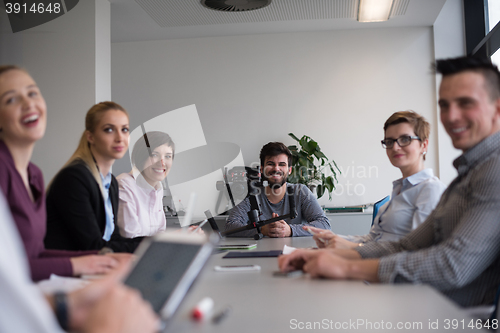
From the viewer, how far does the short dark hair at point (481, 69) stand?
4.49 ft

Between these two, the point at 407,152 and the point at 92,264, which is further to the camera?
the point at 407,152

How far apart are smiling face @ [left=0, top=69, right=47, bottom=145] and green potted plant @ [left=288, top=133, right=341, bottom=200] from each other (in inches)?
141

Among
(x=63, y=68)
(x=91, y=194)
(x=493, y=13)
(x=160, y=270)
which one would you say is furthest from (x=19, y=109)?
(x=493, y=13)

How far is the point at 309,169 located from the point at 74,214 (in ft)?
11.2

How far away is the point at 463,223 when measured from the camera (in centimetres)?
122

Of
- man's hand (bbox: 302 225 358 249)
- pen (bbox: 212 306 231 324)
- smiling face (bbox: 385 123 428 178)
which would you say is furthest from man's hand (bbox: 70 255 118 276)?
smiling face (bbox: 385 123 428 178)

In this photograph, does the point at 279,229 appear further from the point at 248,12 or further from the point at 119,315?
the point at 248,12

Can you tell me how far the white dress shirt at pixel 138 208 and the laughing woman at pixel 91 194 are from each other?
382mm

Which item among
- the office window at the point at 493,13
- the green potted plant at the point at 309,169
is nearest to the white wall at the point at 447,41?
the office window at the point at 493,13

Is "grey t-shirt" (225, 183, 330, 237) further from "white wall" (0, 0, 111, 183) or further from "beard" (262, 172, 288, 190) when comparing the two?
"white wall" (0, 0, 111, 183)

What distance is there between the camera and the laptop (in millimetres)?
785

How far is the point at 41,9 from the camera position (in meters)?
3.99

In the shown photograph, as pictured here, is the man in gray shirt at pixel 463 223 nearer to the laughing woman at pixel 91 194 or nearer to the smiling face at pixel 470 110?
the smiling face at pixel 470 110

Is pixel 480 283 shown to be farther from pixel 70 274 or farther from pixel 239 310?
pixel 70 274
